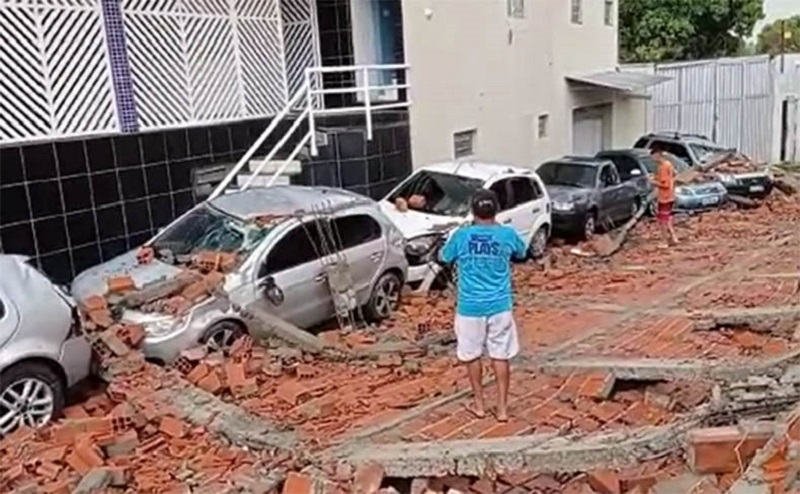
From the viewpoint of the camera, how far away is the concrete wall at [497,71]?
15.8 metres

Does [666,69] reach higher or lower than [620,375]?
higher

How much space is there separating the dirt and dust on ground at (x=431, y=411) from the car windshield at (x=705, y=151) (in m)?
11.6

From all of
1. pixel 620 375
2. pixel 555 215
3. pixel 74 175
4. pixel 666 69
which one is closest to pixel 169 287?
pixel 74 175

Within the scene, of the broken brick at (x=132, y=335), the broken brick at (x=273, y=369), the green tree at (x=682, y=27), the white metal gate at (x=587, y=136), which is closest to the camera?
the broken brick at (x=273, y=369)

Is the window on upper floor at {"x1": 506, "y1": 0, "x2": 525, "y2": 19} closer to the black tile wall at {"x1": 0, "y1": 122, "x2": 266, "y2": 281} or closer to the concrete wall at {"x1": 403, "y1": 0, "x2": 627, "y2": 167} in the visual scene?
the concrete wall at {"x1": 403, "y1": 0, "x2": 627, "y2": 167}

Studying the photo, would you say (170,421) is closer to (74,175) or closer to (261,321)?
(261,321)

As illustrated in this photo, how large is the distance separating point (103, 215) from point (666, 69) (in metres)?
18.9

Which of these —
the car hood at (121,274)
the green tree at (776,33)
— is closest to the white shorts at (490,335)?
the car hood at (121,274)

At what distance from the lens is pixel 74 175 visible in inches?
435

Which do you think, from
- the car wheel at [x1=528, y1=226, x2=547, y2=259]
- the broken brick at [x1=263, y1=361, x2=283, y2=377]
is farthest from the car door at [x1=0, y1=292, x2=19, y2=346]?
the car wheel at [x1=528, y1=226, x2=547, y2=259]

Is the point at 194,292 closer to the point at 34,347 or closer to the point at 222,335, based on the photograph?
the point at 222,335

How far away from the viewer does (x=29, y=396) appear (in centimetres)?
689

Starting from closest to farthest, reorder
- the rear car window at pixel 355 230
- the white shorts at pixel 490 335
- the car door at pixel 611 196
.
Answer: the white shorts at pixel 490 335 < the rear car window at pixel 355 230 < the car door at pixel 611 196

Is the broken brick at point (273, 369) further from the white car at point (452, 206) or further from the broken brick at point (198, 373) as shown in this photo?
the white car at point (452, 206)
